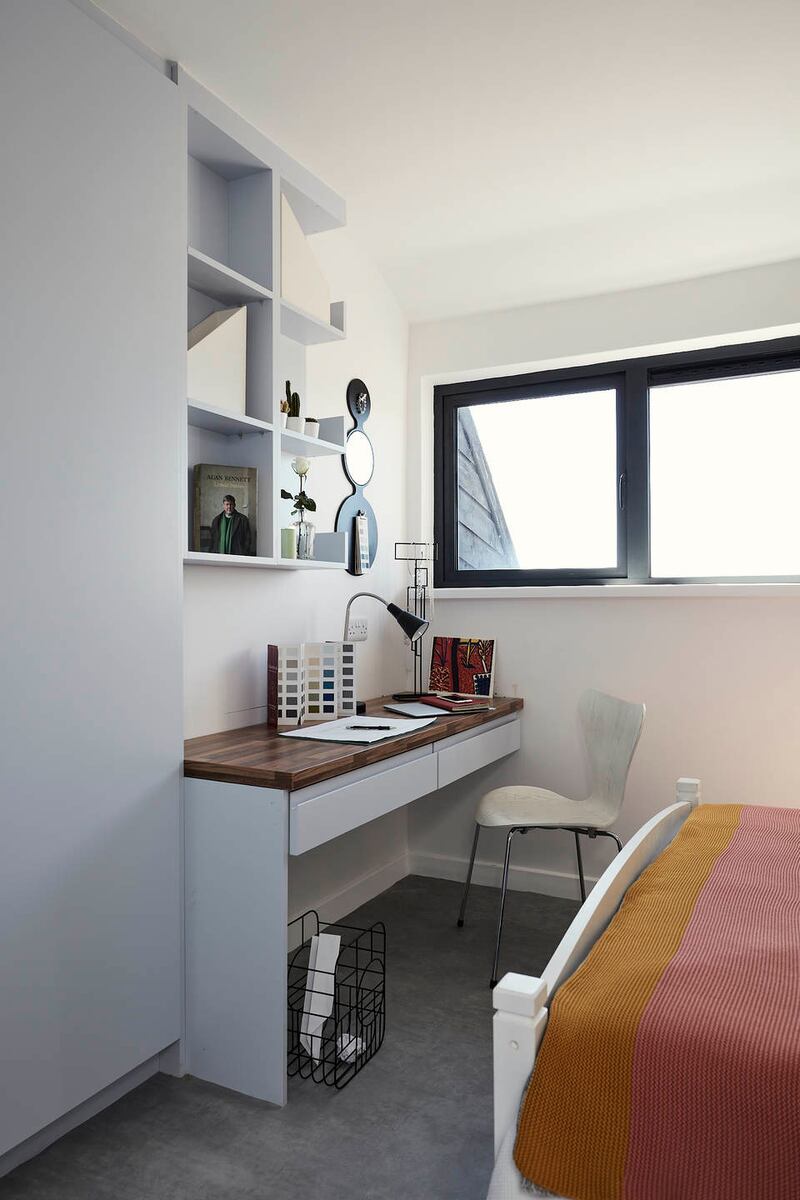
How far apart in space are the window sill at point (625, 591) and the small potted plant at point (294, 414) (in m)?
1.23

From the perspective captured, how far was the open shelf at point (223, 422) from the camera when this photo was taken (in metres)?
2.17

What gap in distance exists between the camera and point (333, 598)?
3.12 meters

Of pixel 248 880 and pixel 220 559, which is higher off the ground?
pixel 220 559

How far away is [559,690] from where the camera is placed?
11.2 ft

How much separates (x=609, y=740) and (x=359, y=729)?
965 mm

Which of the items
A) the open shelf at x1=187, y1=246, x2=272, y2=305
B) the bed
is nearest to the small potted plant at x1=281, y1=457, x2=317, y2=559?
the open shelf at x1=187, y1=246, x2=272, y2=305

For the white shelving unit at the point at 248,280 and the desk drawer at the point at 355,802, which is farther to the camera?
the white shelving unit at the point at 248,280

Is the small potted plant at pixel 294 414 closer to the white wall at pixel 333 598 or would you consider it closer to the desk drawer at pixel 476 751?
the white wall at pixel 333 598

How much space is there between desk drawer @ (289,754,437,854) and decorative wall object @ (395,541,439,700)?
36.5 inches

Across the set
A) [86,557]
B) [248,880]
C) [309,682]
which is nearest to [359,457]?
[309,682]

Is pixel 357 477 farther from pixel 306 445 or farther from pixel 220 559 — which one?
pixel 220 559

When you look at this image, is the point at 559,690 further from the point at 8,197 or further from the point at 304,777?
the point at 8,197

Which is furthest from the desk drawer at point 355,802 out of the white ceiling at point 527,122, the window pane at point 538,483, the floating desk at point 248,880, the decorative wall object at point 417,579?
the white ceiling at point 527,122

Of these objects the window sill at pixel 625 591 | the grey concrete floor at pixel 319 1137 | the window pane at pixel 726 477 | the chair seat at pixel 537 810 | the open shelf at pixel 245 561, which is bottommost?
the grey concrete floor at pixel 319 1137
